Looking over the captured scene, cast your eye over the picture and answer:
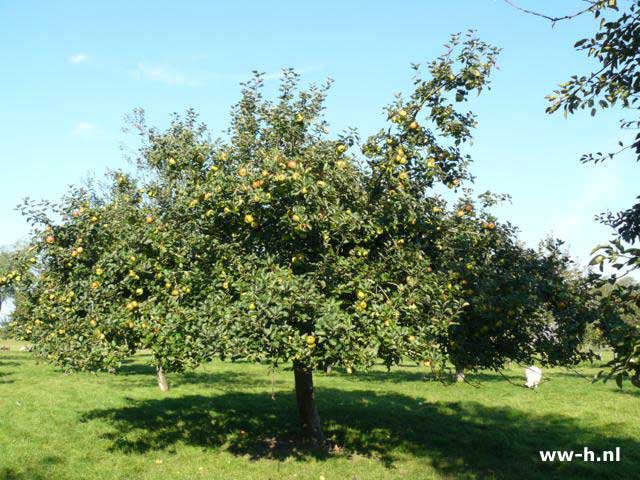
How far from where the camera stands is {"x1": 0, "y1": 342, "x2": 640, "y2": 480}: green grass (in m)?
12.8

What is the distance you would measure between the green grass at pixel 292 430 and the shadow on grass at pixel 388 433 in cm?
4

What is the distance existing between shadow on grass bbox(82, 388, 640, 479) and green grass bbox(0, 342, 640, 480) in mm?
40

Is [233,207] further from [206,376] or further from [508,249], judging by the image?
[206,376]

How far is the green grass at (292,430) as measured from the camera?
12836 mm

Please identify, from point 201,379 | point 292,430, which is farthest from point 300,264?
point 201,379

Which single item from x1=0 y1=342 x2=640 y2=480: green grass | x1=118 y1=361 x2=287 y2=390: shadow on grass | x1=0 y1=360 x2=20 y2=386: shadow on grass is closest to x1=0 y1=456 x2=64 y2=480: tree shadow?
x1=0 y1=342 x2=640 y2=480: green grass

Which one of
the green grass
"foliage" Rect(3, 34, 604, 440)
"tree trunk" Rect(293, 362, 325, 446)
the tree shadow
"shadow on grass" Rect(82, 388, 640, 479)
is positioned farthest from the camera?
"tree trunk" Rect(293, 362, 325, 446)

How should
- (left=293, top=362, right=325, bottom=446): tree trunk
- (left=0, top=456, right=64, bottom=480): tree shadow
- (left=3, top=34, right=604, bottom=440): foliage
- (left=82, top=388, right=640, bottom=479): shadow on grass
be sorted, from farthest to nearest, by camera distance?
(left=293, top=362, right=325, bottom=446): tree trunk → (left=82, top=388, right=640, bottom=479): shadow on grass → (left=0, top=456, right=64, bottom=480): tree shadow → (left=3, top=34, right=604, bottom=440): foliage

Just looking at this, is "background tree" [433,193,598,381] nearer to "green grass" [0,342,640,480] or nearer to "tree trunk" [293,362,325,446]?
"green grass" [0,342,640,480]

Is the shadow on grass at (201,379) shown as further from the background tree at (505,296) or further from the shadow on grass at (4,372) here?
the background tree at (505,296)

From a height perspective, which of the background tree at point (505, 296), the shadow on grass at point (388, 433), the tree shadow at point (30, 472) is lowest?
the shadow on grass at point (388, 433)

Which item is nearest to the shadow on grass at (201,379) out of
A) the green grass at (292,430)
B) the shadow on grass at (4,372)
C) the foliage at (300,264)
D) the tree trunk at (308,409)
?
the green grass at (292,430)

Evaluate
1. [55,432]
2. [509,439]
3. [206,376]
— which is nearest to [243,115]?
[55,432]

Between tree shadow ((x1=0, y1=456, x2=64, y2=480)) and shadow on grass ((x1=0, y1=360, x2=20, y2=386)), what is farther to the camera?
shadow on grass ((x1=0, y1=360, x2=20, y2=386))
